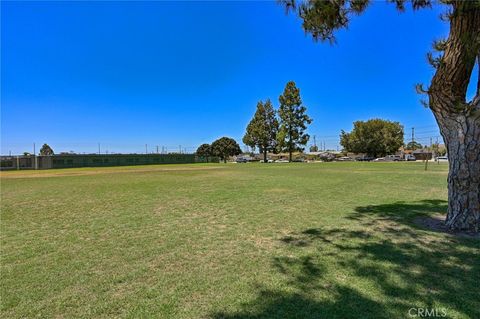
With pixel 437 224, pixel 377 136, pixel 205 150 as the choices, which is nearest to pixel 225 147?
pixel 205 150

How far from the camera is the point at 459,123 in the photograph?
15.3 feet

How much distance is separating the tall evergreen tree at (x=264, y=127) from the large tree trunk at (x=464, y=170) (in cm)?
4432

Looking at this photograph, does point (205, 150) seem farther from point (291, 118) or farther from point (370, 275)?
point (370, 275)

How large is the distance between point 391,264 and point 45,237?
17.3 ft

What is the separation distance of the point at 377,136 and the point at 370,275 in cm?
6395

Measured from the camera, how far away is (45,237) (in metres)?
4.86

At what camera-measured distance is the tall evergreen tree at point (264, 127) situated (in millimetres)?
49156

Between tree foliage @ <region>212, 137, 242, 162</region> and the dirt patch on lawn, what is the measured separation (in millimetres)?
66881

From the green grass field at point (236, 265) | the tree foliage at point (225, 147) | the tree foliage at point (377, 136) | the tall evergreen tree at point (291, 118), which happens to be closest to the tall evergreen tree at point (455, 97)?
the green grass field at point (236, 265)

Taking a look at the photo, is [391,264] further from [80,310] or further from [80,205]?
[80,205]

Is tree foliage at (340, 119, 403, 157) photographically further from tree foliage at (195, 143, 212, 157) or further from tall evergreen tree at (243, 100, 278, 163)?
tree foliage at (195, 143, 212, 157)

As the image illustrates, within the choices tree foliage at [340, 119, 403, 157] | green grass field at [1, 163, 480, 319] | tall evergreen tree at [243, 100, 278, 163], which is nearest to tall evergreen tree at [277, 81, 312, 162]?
tall evergreen tree at [243, 100, 278, 163]

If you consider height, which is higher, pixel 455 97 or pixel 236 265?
pixel 455 97

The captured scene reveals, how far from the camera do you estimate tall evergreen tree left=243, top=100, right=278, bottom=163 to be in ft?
161
